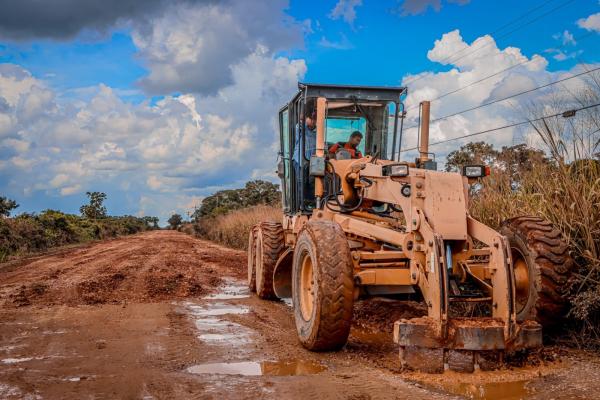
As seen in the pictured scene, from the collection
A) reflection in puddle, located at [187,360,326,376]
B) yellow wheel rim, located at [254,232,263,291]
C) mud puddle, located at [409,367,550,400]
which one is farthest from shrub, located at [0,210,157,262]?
mud puddle, located at [409,367,550,400]

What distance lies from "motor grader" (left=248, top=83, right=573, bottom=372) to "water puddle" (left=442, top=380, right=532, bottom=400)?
0.25 meters

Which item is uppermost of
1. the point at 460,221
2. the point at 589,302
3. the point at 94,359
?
the point at 460,221

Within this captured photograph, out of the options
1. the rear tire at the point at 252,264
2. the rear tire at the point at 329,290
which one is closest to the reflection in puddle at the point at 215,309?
the rear tire at the point at 252,264

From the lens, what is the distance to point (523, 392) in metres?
4.49

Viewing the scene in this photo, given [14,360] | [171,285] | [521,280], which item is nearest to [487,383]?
[521,280]

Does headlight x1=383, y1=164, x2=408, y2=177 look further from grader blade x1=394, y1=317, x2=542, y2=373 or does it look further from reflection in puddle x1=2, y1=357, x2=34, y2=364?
reflection in puddle x1=2, y1=357, x2=34, y2=364

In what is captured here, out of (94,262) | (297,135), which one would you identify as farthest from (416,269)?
(94,262)

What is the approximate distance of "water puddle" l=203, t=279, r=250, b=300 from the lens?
10.2 meters

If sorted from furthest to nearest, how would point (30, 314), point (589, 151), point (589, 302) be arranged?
point (30, 314) → point (589, 151) → point (589, 302)

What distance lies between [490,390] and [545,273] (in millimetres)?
1596

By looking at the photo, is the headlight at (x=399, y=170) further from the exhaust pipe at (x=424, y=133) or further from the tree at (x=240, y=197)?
the tree at (x=240, y=197)

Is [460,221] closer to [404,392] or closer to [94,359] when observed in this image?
[404,392]

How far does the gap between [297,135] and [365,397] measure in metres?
5.22

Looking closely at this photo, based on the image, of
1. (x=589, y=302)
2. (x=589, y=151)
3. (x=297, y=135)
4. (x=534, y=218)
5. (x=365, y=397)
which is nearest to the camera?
(x=365, y=397)
